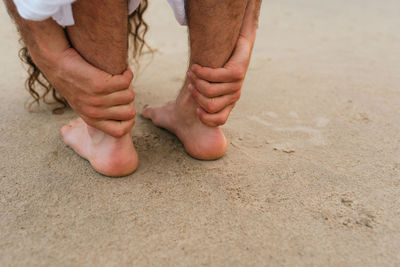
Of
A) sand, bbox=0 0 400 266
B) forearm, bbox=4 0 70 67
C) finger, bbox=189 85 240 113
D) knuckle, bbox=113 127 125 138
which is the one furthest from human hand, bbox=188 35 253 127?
forearm, bbox=4 0 70 67

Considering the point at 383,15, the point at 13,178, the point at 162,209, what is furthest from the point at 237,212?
the point at 383,15

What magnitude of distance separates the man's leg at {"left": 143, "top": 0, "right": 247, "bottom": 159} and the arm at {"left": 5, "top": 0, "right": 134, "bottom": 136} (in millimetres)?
278

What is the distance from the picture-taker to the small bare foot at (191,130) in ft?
3.89

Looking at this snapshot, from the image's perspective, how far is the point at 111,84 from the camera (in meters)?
0.99

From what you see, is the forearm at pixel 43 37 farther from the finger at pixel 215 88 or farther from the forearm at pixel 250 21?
the forearm at pixel 250 21

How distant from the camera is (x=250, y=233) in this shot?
89 centimetres

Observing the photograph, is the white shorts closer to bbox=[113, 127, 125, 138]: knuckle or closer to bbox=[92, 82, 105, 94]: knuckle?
bbox=[92, 82, 105, 94]: knuckle

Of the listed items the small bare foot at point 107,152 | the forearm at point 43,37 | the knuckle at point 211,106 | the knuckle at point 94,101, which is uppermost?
the forearm at point 43,37

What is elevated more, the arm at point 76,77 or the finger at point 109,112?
the arm at point 76,77

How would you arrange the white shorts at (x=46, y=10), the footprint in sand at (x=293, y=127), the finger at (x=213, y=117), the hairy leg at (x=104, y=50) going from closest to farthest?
the white shorts at (x=46, y=10)
the hairy leg at (x=104, y=50)
the finger at (x=213, y=117)
the footprint in sand at (x=293, y=127)

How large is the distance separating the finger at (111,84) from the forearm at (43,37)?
15 cm

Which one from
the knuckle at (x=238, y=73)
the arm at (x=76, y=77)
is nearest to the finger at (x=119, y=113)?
the arm at (x=76, y=77)

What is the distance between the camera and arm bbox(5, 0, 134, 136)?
0.95 m

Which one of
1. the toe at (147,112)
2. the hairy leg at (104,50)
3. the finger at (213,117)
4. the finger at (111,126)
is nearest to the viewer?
the hairy leg at (104,50)
